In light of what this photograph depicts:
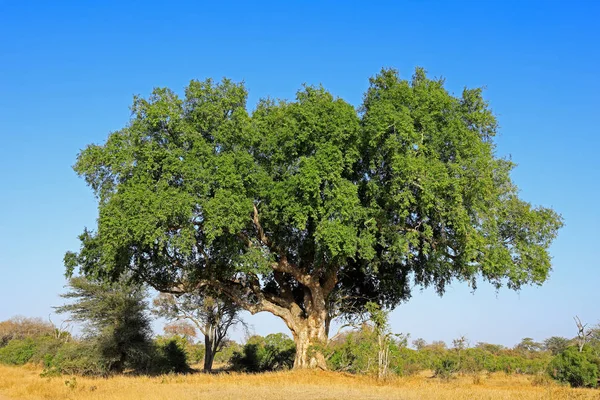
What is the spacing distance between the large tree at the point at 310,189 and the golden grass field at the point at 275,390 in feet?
13.5

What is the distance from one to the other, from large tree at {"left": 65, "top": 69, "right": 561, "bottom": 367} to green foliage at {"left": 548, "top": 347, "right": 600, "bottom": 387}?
694 centimetres

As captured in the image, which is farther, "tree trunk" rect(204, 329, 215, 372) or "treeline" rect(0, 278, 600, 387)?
"tree trunk" rect(204, 329, 215, 372)

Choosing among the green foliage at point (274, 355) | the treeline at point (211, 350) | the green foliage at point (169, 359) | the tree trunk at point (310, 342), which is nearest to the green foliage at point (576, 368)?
the treeline at point (211, 350)

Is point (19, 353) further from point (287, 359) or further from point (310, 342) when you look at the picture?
point (310, 342)

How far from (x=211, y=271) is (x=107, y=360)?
460 inches

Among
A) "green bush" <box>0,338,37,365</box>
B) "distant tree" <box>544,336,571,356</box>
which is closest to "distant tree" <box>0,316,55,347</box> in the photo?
"green bush" <box>0,338,37,365</box>

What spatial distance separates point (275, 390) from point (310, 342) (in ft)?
25.9

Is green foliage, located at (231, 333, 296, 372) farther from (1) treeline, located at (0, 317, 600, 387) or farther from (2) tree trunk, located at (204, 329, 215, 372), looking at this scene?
(2) tree trunk, located at (204, 329, 215, 372)

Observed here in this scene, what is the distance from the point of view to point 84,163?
23219mm

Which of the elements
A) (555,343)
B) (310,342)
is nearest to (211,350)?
(310,342)

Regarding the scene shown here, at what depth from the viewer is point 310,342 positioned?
25594 millimetres

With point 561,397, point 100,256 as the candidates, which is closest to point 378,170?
point 561,397

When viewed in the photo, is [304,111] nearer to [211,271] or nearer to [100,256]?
[211,271]

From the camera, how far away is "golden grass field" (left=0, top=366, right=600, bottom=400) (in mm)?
16391
